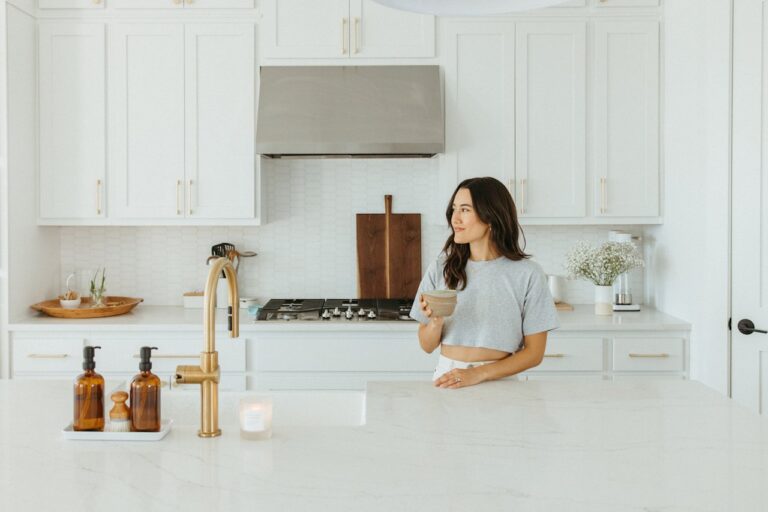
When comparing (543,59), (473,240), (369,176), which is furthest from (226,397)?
(543,59)

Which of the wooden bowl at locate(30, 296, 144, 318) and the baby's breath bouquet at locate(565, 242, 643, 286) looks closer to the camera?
the wooden bowl at locate(30, 296, 144, 318)

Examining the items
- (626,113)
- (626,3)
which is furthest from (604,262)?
(626,3)

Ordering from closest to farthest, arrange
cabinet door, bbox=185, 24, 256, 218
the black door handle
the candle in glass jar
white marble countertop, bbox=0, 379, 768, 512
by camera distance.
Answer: white marble countertop, bbox=0, 379, 768, 512 < the candle in glass jar < the black door handle < cabinet door, bbox=185, 24, 256, 218

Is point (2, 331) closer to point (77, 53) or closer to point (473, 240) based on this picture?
point (77, 53)

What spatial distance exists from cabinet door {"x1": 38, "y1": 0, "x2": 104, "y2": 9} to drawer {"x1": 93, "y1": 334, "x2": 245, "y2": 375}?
1636mm

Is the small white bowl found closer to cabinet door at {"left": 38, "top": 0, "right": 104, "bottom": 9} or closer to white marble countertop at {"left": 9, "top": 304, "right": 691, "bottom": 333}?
white marble countertop at {"left": 9, "top": 304, "right": 691, "bottom": 333}

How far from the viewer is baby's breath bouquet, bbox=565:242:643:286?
3.79 metres

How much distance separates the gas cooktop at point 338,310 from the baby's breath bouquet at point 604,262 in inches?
35.4

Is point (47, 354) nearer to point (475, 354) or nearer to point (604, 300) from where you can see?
point (475, 354)

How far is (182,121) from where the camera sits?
377cm

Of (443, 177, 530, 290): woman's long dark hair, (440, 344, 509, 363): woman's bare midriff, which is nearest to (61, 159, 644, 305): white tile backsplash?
(443, 177, 530, 290): woman's long dark hair

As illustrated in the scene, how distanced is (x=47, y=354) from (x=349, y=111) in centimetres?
185

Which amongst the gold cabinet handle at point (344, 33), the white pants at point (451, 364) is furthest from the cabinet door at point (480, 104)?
the white pants at point (451, 364)

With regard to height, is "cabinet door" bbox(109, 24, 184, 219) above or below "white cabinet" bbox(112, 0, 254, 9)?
below
